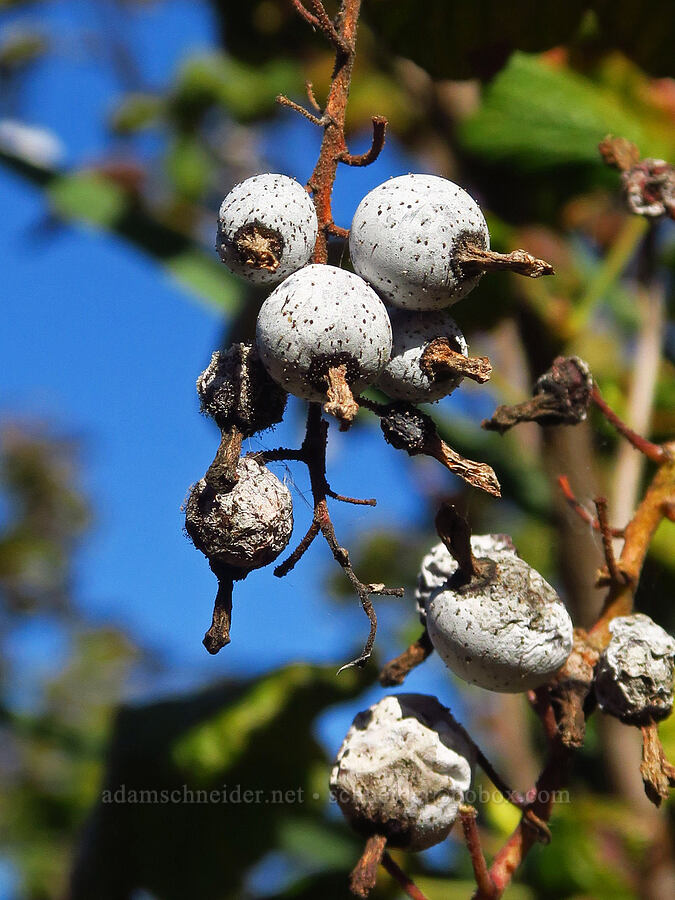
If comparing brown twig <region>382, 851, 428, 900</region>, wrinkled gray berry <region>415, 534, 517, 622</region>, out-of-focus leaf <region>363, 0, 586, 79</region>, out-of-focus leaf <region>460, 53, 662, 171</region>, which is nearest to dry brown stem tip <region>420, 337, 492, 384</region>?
wrinkled gray berry <region>415, 534, 517, 622</region>

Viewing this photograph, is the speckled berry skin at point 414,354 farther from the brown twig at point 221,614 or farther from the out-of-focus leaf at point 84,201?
the out-of-focus leaf at point 84,201

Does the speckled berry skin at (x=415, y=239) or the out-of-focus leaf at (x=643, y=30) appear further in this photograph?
the out-of-focus leaf at (x=643, y=30)

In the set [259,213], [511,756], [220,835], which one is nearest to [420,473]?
[511,756]

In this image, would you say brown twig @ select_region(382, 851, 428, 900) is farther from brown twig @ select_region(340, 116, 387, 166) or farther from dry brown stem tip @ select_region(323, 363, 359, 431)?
brown twig @ select_region(340, 116, 387, 166)

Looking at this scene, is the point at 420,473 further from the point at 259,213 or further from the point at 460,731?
the point at 259,213

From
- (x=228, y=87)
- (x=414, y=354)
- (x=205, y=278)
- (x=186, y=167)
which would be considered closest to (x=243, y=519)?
(x=414, y=354)

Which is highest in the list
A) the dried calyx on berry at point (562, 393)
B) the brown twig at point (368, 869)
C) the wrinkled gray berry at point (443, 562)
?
the dried calyx on berry at point (562, 393)

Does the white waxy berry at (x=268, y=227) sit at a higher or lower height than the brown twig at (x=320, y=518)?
higher

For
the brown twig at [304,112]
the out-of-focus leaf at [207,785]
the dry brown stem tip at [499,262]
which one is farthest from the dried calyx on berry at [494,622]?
the out-of-focus leaf at [207,785]
